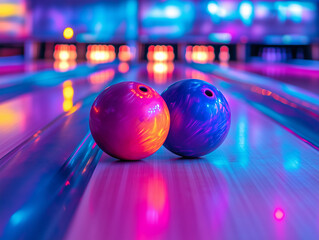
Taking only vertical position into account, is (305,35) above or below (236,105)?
above

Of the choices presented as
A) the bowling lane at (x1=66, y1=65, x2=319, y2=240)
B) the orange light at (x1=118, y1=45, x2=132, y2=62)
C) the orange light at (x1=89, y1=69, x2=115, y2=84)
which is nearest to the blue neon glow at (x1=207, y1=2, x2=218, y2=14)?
the orange light at (x1=118, y1=45, x2=132, y2=62)

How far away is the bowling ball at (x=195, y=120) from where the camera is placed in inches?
44.3

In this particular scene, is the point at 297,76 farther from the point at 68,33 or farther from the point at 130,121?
the point at 68,33

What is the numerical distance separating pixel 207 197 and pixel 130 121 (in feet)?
0.97

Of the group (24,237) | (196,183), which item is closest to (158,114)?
(196,183)

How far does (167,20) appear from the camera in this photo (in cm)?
741

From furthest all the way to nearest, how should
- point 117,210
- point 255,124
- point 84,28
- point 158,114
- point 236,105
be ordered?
point 84,28 < point 236,105 < point 255,124 < point 158,114 < point 117,210

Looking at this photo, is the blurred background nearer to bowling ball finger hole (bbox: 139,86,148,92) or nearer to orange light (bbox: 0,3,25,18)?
orange light (bbox: 0,3,25,18)

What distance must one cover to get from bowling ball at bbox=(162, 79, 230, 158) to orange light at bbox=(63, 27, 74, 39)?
6.11 metres

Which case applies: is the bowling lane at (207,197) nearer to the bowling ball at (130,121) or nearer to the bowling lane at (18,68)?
the bowling ball at (130,121)

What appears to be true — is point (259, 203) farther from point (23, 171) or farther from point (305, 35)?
point (305, 35)

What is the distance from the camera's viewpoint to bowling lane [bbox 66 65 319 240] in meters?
0.68

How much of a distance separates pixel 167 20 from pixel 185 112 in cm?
649

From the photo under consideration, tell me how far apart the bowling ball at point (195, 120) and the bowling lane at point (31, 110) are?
49cm
